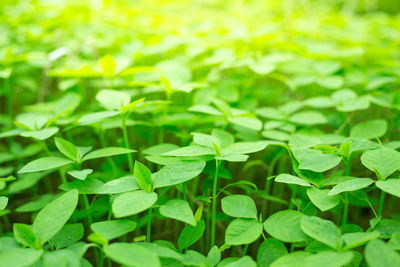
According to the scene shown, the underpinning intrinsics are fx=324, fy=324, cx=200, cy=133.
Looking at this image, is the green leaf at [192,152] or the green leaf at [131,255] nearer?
the green leaf at [131,255]

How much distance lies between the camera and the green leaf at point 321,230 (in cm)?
51

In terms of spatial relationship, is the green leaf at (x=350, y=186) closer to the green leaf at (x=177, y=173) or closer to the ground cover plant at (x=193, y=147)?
the ground cover plant at (x=193, y=147)

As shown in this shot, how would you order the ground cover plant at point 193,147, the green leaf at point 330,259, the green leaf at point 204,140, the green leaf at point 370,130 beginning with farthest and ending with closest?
1. the green leaf at point 370,130
2. the green leaf at point 204,140
3. the ground cover plant at point 193,147
4. the green leaf at point 330,259

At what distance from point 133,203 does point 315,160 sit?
37 cm

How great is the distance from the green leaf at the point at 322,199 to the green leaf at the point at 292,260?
95mm

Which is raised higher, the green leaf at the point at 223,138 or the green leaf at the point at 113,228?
the green leaf at the point at 223,138

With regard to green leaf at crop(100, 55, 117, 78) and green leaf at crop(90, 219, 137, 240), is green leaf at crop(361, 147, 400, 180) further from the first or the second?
green leaf at crop(100, 55, 117, 78)

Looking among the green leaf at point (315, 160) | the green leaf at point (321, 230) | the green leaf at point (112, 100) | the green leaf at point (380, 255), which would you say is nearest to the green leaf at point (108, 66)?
the green leaf at point (112, 100)

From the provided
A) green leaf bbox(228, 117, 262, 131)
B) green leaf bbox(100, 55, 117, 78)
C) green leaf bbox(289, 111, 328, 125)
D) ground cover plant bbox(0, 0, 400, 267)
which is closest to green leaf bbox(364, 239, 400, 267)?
ground cover plant bbox(0, 0, 400, 267)

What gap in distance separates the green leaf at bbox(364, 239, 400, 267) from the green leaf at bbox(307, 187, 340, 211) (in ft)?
0.38

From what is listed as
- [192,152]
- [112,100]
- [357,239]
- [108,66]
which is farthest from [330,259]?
[108,66]

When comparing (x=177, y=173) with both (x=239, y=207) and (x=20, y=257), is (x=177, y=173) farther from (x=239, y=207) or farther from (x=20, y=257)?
(x=20, y=257)

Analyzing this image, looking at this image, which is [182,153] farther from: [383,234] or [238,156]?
[383,234]

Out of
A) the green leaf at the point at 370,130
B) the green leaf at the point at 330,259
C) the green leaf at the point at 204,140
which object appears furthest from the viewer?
the green leaf at the point at 370,130
